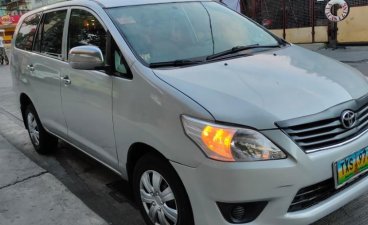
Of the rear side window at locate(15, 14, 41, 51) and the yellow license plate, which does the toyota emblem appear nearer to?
the yellow license plate

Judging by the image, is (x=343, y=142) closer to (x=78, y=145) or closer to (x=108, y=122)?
(x=108, y=122)

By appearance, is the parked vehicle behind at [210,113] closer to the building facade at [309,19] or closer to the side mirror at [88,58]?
the side mirror at [88,58]

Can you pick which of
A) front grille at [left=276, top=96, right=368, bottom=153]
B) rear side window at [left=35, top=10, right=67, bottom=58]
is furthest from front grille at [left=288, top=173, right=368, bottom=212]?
rear side window at [left=35, top=10, right=67, bottom=58]

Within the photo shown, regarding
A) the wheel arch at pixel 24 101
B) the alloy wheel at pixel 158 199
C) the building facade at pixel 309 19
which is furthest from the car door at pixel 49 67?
the building facade at pixel 309 19

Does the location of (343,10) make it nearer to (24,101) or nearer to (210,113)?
(24,101)

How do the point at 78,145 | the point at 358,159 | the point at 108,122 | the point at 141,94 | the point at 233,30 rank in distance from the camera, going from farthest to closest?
the point at 78,145, the point at 233,30, the point at 108,122, the point at 141,94, the point at 358,159

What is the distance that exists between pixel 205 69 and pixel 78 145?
168 cm

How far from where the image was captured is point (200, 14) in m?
3.90

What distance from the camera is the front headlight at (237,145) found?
2457 mm

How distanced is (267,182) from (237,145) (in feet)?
0.83

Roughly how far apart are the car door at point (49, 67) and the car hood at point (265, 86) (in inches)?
67.1

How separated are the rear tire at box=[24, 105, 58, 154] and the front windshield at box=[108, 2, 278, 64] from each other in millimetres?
2153

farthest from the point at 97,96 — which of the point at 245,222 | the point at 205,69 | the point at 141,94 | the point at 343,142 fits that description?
the point at 343,142

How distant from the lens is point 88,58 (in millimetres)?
3410
